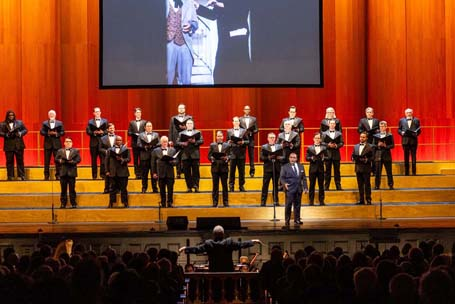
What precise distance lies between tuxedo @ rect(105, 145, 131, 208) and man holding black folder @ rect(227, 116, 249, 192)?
1.93m

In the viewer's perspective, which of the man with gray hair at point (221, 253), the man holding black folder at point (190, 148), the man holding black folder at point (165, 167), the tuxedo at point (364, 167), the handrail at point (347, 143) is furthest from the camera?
the handrail at point (347, 143)

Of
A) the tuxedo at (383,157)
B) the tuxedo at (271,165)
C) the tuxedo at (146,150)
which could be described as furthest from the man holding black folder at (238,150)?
the tuxedo at (383,157)

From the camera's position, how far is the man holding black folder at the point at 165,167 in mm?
16578

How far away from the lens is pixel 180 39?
18250 mm

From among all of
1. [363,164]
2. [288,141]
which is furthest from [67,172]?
[363,164]

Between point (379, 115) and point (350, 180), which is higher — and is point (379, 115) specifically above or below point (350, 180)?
above

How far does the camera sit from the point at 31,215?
1703cm

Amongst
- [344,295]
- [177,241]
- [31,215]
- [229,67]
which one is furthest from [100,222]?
[344,295]

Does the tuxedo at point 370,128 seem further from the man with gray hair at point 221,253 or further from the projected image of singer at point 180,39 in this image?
the man with gray hair at point 221,253

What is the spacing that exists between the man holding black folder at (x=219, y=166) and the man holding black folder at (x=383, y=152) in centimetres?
284

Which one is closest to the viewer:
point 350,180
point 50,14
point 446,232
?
point 446,232

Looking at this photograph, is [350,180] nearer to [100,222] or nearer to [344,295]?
[100,222]

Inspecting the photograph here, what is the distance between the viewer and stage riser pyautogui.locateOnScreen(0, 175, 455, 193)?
17812mm

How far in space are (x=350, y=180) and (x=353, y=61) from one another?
16.3 feet
